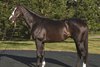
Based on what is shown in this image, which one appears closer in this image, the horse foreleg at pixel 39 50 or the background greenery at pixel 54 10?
the horse foreleg at pixel 39 50

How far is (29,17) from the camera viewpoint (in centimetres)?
1117

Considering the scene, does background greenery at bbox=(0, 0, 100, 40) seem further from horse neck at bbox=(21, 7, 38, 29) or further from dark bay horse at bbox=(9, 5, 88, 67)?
dark bay horse at bbox=(9, 5, 88, 67)

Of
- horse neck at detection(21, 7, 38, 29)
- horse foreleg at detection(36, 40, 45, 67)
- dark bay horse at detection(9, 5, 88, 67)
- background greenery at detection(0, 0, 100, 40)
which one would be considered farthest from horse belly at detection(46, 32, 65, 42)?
background greenery at detection(0, 0, 100, 40)

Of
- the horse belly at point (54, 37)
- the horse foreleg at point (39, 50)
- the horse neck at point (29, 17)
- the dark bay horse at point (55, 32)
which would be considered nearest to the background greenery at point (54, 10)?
the horse neck at point (29, 17)

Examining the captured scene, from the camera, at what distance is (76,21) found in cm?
1102

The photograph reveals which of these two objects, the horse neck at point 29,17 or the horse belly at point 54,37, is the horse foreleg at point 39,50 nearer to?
the horse belly at point 54,37

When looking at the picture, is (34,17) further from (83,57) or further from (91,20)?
(91,20)

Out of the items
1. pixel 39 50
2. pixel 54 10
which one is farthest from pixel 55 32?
pixel 54 10

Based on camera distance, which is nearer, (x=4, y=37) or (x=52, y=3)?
(x=52, y=3)

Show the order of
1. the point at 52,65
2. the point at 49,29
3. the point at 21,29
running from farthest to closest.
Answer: the point at 21,29, the point at 52,65, the point at 49,29

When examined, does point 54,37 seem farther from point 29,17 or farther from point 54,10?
point 54,10

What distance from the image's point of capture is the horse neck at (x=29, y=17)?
11.1m

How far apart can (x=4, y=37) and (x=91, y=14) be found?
942 cm

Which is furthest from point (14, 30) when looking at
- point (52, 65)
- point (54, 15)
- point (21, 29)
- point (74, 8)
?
point (52, 65)
